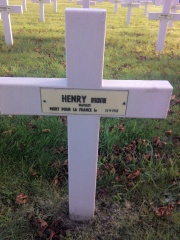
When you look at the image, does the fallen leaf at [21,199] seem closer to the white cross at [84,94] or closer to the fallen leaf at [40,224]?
the fallen leaf at [40,224]

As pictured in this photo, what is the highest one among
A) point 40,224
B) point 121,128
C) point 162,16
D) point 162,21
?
point 162,16

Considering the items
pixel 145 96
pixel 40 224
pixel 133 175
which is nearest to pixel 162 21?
pixel 133 175

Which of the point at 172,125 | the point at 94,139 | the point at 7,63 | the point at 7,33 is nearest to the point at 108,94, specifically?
the point at 94,139

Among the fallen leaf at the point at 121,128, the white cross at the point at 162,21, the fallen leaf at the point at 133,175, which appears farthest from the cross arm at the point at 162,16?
the fallen leaf at the point at 133,175

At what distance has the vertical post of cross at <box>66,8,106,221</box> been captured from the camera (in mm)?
1235

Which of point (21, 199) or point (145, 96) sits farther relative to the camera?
point (21, 199)

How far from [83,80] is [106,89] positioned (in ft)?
0.44

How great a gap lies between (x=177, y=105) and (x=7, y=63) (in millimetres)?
3082

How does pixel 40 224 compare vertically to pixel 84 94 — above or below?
below

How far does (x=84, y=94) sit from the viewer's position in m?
1.43

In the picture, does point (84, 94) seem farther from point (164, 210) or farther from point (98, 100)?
point (164, 210)

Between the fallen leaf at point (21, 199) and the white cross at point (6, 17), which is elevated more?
the white cross at point (6, 17)

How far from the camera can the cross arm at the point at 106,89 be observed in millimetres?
1429

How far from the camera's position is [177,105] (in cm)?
359
